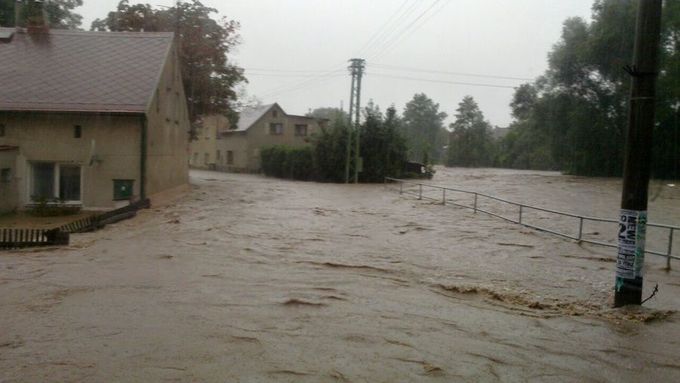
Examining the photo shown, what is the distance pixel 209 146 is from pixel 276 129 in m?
14.3

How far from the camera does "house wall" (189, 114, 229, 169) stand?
74.6 meters

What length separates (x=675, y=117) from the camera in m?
34.3

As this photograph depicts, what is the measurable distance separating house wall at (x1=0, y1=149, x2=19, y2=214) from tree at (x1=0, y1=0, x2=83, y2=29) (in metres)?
14.5

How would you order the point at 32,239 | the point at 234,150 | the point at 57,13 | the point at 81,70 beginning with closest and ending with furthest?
the point at 32,239
the point at 81,70
the point at 57,13
the point at 234,150

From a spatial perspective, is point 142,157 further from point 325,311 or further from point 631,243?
point 631,243

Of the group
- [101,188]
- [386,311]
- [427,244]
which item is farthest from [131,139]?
[386,311]

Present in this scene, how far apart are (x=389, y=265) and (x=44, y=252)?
6709 mm

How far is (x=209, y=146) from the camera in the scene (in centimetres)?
7781

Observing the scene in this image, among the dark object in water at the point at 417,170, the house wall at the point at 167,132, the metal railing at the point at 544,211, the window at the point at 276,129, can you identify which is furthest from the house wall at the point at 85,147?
the window at the point at 276,129

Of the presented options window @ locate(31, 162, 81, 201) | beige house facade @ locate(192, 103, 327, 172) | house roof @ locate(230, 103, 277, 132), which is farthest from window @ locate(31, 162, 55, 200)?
house roof @ locate(230, 103, 277, 132)

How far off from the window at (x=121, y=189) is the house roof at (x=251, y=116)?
147 feet

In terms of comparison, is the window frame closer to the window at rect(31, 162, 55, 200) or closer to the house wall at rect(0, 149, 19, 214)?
the window at rect(31, 162, 55, 200)

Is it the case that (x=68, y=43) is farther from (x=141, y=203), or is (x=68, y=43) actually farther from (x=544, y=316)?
(x=544, y=316)

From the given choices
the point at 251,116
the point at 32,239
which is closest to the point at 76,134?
the point at 32,239
